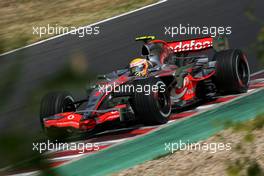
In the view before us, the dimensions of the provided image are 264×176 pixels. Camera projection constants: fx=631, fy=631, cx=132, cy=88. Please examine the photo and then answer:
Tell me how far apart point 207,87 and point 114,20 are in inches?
284

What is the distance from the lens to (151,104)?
8250mm

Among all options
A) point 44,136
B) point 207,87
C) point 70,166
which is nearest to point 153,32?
point 207,87

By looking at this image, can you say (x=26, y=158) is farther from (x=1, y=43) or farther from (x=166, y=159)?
(x=166, y=159)

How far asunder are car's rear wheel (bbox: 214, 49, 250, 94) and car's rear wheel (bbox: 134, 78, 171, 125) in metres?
1.21

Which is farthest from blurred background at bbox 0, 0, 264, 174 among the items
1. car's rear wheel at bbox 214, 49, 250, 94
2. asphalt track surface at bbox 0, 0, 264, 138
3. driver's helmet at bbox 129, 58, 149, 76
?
driver's helmet at bbox 129, 58, 149, 76

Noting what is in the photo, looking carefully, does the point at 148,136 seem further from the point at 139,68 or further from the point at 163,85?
the point at 139,68

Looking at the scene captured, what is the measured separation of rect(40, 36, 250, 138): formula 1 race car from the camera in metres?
8.38

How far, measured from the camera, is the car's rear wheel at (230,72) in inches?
370

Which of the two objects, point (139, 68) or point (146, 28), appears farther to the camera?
point (146, 28)

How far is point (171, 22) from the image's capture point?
15656 millimetres

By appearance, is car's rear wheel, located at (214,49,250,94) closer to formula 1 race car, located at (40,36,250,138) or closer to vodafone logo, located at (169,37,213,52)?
formula 1 race car, located at (40,36,250,138)

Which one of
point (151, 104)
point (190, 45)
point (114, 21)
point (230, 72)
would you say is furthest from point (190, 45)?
point (114, 21)

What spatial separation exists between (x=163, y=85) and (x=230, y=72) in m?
1.34

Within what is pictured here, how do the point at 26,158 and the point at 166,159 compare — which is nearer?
the point at 26,158
